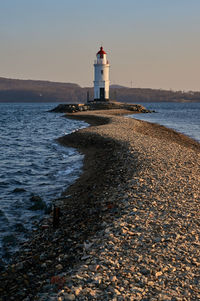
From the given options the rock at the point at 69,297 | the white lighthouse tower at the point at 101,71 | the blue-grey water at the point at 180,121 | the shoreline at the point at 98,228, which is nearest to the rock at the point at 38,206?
the shoreline at the point at 98,228

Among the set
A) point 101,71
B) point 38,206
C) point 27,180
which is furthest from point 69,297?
point 101,71

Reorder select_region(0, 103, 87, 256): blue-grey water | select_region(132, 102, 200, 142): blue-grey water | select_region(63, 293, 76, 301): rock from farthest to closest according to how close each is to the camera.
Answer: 1. select_region(132, 102, 200, 142): blue-grey water
2. select_region(0, 103, 87, 256): blue-grey water
3. select_region(63, 293, 76, 301): rock

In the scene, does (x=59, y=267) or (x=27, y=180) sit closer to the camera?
(x=59, y=267)

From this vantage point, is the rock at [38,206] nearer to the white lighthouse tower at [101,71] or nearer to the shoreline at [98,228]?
the shoreline at [98,228]

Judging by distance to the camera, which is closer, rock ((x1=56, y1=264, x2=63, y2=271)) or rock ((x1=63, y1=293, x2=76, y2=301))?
rock ((x1=63, y1=293, x2=76, y2=301))

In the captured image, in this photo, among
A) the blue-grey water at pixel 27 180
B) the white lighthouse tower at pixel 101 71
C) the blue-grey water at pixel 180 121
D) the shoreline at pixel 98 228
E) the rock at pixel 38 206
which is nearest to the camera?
the shoreline at pixel 98 228

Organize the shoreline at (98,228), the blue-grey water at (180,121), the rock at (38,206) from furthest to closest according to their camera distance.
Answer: the blue-grey water at (180,121), the rock at (38,206), the shoreline at (98,228)

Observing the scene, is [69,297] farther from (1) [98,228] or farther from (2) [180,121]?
(2) [180,121]

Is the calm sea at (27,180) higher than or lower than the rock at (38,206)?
lower

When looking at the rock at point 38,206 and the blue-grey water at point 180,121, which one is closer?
the rock at point 38,206

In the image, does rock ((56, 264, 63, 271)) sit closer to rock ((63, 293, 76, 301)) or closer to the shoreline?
the shoreline

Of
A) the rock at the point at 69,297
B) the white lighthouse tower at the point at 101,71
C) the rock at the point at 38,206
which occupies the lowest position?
the rock at the point at 38,206

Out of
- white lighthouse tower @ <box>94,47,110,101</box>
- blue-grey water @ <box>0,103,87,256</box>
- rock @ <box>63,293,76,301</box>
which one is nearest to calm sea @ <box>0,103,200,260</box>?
blue-grey water @ <box>0,103,87,256</box>

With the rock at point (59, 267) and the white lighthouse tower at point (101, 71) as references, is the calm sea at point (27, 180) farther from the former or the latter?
the white lighthouse tower at point (101, 71)
